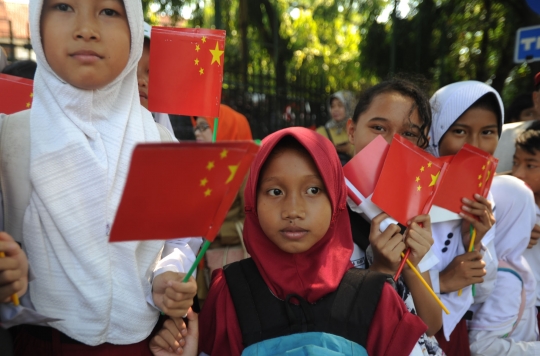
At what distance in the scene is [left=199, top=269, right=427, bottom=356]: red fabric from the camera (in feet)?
5.18

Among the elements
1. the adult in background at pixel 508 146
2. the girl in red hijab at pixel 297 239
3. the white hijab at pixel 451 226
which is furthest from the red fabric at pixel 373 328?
the adult in background at pixel 508 146

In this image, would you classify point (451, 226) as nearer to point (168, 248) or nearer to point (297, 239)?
point (297, 239)

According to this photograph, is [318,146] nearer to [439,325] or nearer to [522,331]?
[439,325]

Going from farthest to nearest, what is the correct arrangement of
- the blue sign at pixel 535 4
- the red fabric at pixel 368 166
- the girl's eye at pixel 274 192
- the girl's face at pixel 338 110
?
the girl's face at pixel 338 110 < the blue sign at pixel 535 4 < the red fabric at pixel 368 166 < the girl's eye at pixel 274 192

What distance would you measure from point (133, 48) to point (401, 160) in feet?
3.49

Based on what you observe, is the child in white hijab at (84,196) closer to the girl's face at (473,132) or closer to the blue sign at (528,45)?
the girl's face at (473,132)

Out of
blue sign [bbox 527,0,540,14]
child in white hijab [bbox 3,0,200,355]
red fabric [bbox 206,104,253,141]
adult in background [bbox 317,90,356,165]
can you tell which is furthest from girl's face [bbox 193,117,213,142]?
blue sign [bbox 527,0,540,14]

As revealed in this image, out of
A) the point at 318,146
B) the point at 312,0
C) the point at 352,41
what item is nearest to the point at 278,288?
the point at 318,146

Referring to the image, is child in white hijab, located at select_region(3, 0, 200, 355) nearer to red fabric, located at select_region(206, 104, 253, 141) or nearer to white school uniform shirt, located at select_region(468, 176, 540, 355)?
white school uniform shirt, located at select_region(468, 176, 540, 355)

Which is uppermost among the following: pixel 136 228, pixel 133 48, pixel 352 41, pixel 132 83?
pixel 352 41

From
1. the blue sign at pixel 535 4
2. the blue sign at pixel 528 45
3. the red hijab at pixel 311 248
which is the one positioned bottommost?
the red hijab at pixel 311 248

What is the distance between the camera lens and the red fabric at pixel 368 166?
198 centimetres

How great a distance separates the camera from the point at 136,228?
1.19 m

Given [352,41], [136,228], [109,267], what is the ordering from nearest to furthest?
[136,228]
[109,267]
[352,41]
